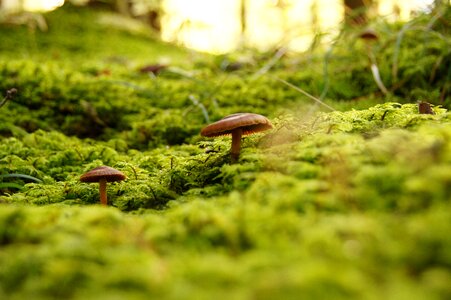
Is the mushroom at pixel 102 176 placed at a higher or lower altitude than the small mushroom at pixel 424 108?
lower

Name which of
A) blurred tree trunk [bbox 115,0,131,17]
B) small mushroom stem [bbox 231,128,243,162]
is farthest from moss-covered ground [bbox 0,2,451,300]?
blurred tree trunk [bbox 115,0,131,17]

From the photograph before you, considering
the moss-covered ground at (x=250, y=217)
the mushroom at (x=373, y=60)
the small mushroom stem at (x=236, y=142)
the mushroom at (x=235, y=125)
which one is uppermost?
the mushroom at (x=373, y=60)

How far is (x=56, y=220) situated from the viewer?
53.4 inches

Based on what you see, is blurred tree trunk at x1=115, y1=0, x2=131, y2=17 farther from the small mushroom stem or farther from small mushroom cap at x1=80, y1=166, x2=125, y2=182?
the small mushroom stem

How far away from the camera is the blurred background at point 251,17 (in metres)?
4.80

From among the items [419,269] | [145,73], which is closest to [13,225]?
[419,269]

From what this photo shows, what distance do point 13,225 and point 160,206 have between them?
74cm

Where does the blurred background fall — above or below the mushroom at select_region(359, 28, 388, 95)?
above

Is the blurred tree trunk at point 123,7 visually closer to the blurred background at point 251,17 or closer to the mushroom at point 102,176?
the blurred background at point 251,17

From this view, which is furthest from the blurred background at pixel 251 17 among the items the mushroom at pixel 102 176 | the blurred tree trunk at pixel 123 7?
the mushroom at pixel 102 176

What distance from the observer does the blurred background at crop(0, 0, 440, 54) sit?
480cm

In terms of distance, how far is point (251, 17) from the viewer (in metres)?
9.55

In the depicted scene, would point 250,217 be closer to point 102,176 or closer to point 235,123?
point 235,123

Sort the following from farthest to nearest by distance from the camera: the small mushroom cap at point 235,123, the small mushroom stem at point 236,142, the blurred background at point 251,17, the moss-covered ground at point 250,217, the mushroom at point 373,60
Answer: the blurred background at point 251,17
the mushroom at point 373,60
the small mushroom stem at point 236,142
the small mushroom cap at point 235,123
the moss-covered ground at point 250,217
